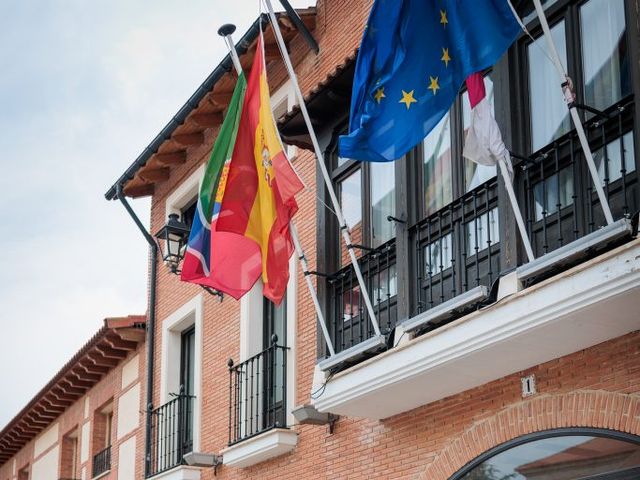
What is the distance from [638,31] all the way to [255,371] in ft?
23.3

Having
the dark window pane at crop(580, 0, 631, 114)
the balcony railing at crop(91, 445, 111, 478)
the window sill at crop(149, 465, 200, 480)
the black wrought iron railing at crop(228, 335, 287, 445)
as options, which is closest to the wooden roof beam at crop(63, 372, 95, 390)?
the balcony railing at crop(91, 445, 111, 478)

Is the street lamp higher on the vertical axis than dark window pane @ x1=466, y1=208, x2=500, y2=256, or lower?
higher

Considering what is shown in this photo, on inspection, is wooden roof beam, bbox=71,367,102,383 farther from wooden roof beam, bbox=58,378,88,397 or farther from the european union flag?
the european union flag

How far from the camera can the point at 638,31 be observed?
834 centimetres

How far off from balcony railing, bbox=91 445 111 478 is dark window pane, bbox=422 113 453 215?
10.7 meters

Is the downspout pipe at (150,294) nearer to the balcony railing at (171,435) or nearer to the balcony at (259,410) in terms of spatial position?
the balcony railing at (171,435)

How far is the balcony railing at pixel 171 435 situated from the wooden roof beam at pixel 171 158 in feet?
11.4

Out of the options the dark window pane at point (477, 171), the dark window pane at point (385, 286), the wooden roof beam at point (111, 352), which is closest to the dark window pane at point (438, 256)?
the dark window pane at point (477, 171)

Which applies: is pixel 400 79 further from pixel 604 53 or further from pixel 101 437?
pixel 101 437

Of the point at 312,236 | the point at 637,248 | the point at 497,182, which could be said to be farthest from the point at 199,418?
the point at 637,248

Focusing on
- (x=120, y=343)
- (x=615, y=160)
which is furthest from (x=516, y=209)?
(x=120, y=343)

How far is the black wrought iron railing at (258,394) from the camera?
13.5 meters

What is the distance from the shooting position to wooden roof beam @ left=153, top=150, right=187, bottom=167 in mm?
17484

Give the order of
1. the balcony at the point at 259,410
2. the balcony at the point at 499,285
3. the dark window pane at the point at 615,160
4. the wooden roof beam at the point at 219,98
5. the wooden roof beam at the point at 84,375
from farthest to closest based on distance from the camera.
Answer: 1. the wooden roof beam at the point at 84,375
2. the wooden roof beam at the point at 219,98
3. the balcony at the point at 259,410
4. the dark window pane at the point at 615,160
5. the balcony at the point at 499,285
